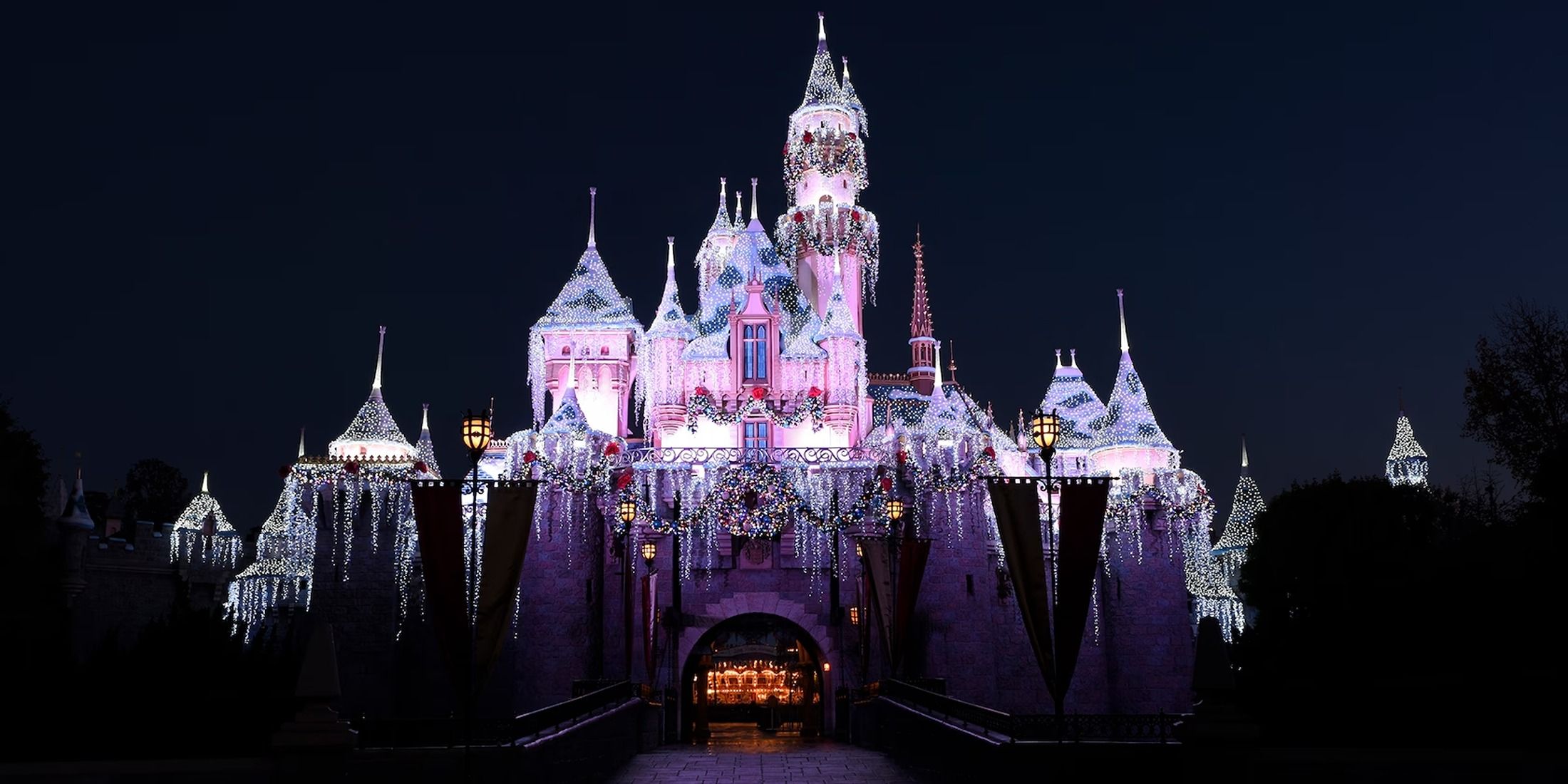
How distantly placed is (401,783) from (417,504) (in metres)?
3.54

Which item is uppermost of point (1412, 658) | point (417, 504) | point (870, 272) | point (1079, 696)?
point (870, 272)

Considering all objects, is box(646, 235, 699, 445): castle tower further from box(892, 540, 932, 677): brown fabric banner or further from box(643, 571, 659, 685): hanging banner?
box(892, 540, 932, 677): brown fabric banner

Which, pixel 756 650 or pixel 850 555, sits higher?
pixel 850 555

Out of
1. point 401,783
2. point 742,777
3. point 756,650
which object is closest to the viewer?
point 401,783

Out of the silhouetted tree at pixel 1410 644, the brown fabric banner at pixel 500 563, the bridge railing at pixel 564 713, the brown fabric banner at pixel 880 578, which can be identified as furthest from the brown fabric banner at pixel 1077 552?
the brown fabric banner at pixel 880 578

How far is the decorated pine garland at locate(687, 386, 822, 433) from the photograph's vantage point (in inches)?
1358

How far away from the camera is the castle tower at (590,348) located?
37000mm

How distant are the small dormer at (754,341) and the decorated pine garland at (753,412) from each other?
0.97 meters

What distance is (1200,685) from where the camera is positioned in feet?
41.2

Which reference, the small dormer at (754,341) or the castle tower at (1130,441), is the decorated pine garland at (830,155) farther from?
the castle tower at (1130,441)
